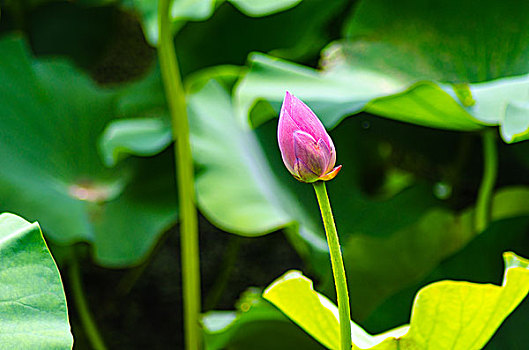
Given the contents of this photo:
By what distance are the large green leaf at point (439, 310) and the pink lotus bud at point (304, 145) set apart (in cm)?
7

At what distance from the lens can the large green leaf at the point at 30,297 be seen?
37 cm

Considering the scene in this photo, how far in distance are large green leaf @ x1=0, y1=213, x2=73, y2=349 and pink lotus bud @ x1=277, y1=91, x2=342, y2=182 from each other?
0.16 metres

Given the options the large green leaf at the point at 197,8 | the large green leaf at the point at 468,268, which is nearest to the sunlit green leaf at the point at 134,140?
the large green leaf at the point at 197,8

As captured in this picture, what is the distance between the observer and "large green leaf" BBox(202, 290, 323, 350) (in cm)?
59

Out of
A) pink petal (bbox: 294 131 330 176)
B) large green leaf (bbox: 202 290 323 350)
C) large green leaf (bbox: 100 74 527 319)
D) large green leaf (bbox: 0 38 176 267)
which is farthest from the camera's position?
large green leaf (bbox: 0 38 176 267)

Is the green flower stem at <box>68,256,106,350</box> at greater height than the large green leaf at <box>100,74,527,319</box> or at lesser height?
lesser

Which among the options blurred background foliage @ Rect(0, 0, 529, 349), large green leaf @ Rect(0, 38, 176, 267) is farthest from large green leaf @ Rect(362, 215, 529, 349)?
large green leaf @ Rect(0, 38, 176, 267)

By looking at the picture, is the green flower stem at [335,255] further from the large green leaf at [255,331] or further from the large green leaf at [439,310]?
the large green leaf at [255,331]

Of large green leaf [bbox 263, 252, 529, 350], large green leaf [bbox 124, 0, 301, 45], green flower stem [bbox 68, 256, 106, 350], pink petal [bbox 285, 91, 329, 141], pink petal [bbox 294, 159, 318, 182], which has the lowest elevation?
green flower stem [bbox 68, 256, 106, 350]

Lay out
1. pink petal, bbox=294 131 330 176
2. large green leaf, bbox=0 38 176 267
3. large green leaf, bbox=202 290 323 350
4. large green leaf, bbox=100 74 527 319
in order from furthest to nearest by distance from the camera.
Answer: large green leaf, bbox=0 38 176 267
large green leaf, bbox=100 74 527 319
large green leaf, bbox=202 290 323 350
pink petal, bbox=294 131 330 176

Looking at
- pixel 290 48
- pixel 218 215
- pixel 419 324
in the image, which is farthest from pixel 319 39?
pixel 419 324

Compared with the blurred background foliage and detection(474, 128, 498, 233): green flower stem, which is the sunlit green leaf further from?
detection(474, 128, 498, 233): green flower stem

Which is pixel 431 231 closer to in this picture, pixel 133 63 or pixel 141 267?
pixel 141 267

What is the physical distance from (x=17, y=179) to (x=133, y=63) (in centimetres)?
48
